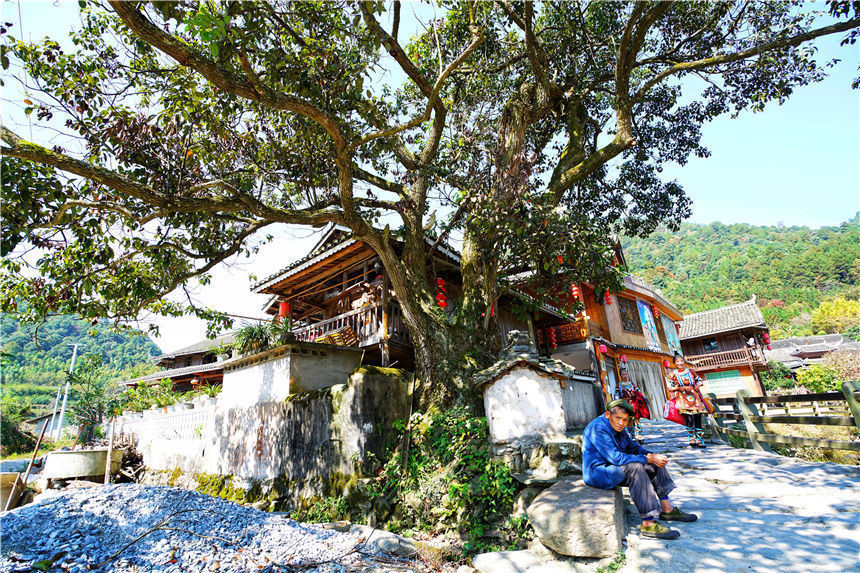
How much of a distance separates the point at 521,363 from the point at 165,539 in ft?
18.3

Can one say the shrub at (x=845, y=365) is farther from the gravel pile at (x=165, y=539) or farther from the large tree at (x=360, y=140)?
the gravel pile at (x=165, y=539)

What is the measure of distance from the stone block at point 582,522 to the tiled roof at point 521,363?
2137mm

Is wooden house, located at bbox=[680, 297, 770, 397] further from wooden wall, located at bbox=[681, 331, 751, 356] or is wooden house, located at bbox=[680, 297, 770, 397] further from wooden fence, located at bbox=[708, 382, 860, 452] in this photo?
wooden fence, located at bbox=[708, 382, 860, 452]

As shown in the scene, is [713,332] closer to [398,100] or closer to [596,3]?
[596,3]

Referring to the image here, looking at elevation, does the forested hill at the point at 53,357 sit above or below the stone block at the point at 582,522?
above

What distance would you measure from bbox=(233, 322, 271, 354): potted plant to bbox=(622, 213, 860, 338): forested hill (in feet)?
224

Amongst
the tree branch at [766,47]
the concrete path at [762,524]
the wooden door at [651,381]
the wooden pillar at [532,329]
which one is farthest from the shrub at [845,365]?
the concrete path at [762,524]

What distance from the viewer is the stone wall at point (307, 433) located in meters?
8.12

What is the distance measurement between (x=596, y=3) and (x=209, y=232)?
10.7 metres

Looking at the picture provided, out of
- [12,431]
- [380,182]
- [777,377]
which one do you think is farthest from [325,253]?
[777,377]

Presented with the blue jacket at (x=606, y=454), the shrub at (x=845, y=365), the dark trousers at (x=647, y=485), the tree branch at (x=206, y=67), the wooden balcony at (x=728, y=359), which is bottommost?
the dark trousers at (x=647, y=485)

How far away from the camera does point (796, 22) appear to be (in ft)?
27.8

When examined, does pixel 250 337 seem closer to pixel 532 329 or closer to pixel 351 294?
pixel 351 294

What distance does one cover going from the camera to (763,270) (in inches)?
2911
